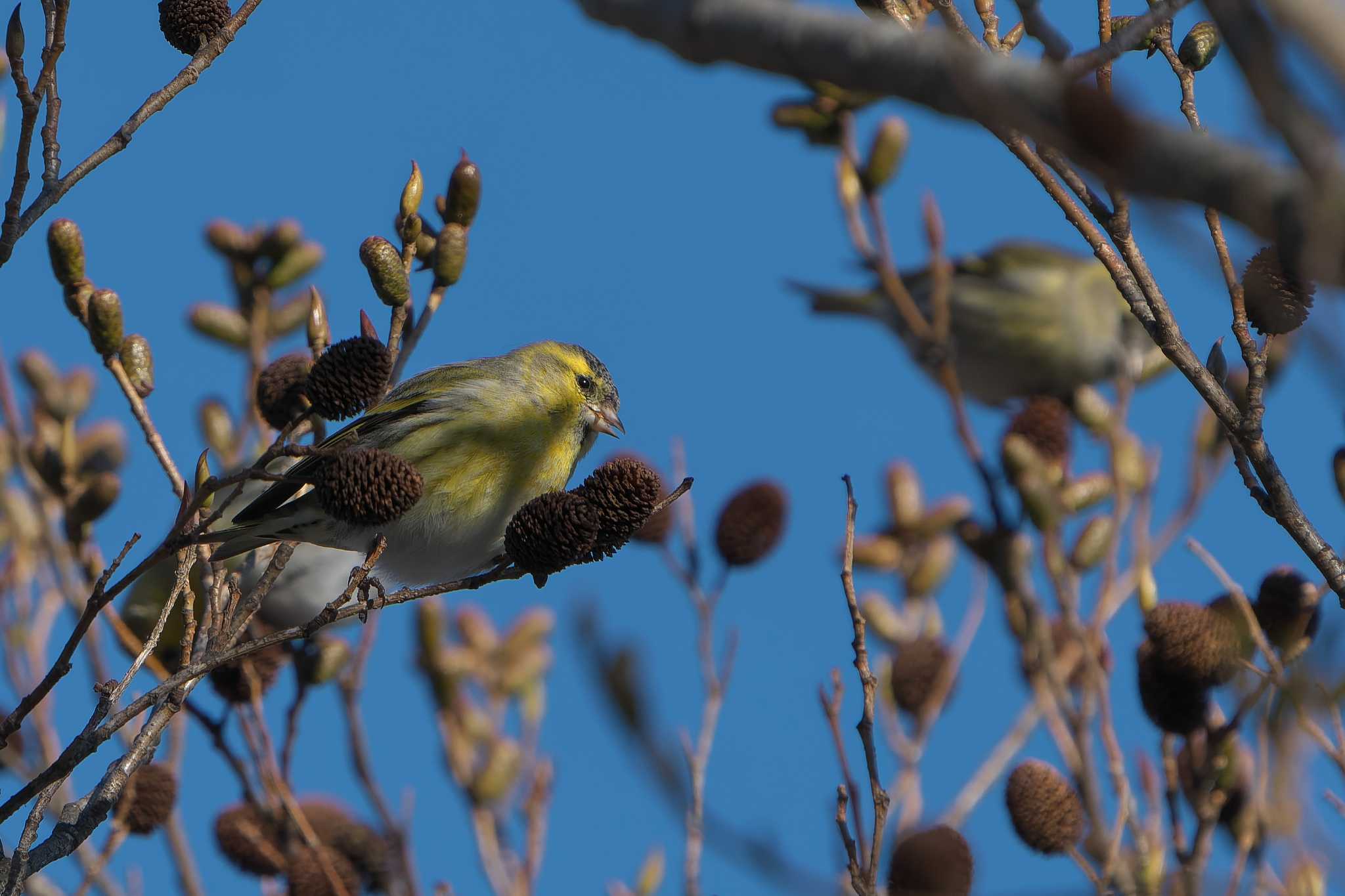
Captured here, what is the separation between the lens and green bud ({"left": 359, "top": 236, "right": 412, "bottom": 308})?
8.20 ft

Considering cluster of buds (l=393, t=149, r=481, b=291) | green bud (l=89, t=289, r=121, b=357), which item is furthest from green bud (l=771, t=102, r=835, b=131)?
green bud (l=89, t=289, r=121, b=357)

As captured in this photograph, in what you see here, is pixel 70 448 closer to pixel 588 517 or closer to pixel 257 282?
pixel 257 282

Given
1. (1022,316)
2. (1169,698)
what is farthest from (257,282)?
(1022,316)

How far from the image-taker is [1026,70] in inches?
32.3

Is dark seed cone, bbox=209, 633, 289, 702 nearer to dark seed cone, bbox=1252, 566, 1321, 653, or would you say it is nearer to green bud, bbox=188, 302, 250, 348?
green bud, bbox=188, 302, 250, 348

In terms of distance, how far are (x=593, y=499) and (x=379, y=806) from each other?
891mm

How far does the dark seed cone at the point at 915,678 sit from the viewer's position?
274cm

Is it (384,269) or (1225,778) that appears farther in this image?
(384,269)

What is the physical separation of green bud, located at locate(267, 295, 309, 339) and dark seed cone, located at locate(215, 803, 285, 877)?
3.65 ft

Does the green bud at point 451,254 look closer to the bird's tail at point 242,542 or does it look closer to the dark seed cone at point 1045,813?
the bird's tail at point 242,542

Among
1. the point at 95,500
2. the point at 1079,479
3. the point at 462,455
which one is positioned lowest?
the point at 1079,479

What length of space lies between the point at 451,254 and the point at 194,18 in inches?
30.5

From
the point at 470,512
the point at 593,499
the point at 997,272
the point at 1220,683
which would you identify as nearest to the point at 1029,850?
the point at 1220,683

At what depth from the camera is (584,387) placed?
3545 mm
